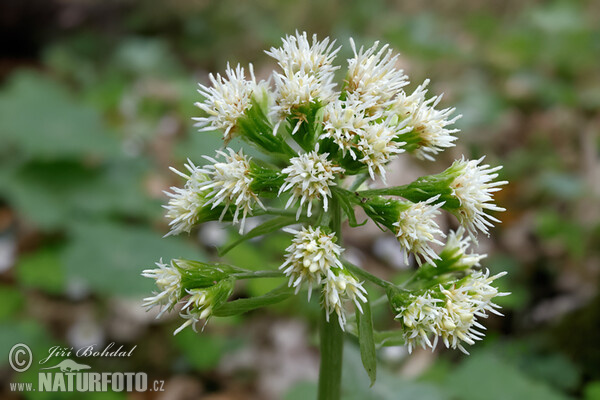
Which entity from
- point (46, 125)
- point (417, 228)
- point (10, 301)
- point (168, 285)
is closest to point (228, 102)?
point (168, 285)

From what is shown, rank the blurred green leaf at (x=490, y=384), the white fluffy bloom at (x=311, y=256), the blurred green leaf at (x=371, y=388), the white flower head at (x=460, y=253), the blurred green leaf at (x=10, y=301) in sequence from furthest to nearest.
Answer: the blurred green leaf at (x=10, y=301), the blurred green leaf at (x=490, y=384), the blurred green leaf at (x=371, y=388), the white flower head at (x=460, y=253), the white fluffy bloom at (x=311, y=256)

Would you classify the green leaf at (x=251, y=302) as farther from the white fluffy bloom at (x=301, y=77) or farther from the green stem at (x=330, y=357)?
the white fluffy bloom at (x=301, y=77)

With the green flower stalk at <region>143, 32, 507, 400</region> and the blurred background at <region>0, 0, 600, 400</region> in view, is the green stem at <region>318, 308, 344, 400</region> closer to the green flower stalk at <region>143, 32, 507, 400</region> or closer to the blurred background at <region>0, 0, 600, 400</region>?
the green flower stalk at <region>143, 32, 507, 400</region>

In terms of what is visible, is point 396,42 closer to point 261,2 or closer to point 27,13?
point 261,2

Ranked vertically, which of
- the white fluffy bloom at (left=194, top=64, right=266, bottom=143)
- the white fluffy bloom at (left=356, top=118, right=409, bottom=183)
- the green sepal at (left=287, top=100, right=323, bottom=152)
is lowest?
the white fluffy bloom at (left=356, top=118, right=409, bottom=183)

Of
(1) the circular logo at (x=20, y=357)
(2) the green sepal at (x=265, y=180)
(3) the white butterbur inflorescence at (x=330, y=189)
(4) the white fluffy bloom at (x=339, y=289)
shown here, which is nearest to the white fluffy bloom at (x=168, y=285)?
(3) the white butterbur inflorescence at (x=330, y=189)

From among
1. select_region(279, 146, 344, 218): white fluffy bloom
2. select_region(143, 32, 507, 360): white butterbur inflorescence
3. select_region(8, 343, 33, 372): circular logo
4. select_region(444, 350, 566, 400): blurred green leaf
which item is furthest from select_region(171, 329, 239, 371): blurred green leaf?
select_region(279, 146, 344, 218): white fluffy bloom
